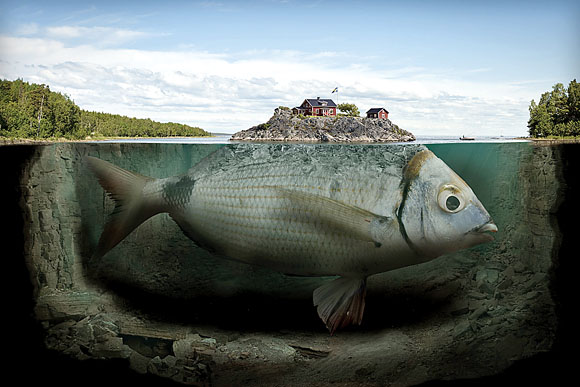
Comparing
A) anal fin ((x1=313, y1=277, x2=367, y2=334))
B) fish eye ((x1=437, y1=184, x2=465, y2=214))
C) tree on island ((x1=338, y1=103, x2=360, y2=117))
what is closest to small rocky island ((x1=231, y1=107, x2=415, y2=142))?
tree on island ((x1=338, y1=103, x2=360, y2=117))

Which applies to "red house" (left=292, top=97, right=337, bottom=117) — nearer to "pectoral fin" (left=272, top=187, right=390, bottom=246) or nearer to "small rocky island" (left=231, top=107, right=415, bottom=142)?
"small rocky island" (left=231, top=107, right=415, bottom=142)

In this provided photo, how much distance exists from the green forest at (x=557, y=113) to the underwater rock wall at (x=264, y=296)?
0.29 meters

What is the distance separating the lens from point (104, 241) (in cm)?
323

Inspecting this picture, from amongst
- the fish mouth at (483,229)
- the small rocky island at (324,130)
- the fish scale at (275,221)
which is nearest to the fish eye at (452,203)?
the fish mouth at (483,229)

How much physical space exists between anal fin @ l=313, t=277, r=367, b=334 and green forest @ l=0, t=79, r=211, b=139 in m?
2.11

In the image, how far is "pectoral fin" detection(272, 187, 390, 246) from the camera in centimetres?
249

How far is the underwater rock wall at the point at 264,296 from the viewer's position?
2863 millimetres

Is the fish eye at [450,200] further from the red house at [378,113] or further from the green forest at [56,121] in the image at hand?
the green forest at [56,121]

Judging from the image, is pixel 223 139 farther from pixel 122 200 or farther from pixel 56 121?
pixel 56 121

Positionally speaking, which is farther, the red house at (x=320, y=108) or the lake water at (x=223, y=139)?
the red house at (x=320, y=108)

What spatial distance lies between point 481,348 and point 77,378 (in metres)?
2.89

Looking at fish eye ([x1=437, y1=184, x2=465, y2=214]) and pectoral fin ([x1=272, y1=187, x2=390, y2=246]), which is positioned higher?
fish eye ([x1=437, y1=184, x2=465, y2=214])

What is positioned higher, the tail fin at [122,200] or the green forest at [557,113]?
the green forest at [557,113]

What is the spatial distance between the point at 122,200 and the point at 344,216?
1.60 meters
